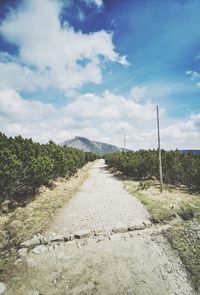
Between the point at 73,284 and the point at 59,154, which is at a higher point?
the point at 59,154

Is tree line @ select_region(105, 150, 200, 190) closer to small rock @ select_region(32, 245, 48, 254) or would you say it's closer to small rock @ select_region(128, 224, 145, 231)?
small rock @ select_region(128, 224, 145, 231)

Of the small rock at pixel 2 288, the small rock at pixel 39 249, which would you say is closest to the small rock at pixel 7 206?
the small rock at pixel 39 249

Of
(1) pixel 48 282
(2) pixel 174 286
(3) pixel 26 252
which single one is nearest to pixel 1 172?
(3) pixel 26 252

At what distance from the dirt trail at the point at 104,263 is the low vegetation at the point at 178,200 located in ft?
1.21

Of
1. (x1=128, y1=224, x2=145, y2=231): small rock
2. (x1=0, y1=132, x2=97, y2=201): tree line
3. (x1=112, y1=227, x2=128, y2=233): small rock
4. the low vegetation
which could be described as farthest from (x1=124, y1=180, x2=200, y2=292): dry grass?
(x1=0, y1=132, x2=97, y2=201): tree line

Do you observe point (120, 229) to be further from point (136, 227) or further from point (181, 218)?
point (181, 218)

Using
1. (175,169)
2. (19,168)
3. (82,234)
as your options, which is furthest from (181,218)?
(175,169)

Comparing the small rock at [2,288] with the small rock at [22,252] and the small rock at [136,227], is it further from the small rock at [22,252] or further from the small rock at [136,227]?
the small rock at [136,227]

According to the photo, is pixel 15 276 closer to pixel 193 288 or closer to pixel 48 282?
pixel 48 282

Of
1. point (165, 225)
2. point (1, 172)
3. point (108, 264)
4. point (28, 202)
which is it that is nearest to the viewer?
point (108, 264)

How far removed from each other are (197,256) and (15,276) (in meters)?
4.94

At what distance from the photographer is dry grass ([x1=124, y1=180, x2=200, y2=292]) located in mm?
6465

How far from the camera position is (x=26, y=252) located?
276 inches

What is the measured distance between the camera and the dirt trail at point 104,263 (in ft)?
17.2
